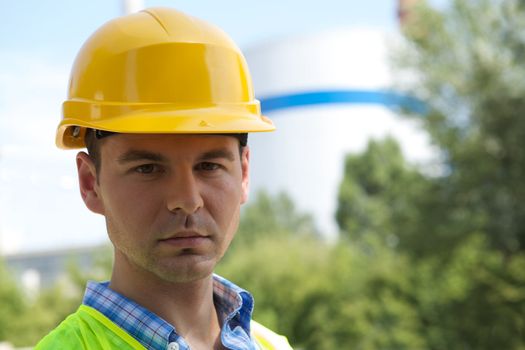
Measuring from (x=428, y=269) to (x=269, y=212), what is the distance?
14.8 metres

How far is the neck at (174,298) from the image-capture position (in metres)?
1.45

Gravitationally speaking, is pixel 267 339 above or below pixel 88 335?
below

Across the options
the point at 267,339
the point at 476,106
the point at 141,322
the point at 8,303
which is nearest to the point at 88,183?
the point at 141,322

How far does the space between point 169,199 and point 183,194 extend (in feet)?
0.09

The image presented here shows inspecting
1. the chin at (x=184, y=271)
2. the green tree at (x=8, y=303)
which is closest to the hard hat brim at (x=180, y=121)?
the chin at (x=184, y=271)

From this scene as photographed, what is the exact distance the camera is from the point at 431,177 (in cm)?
1644

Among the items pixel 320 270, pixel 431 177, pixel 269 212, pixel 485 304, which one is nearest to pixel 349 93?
pixel 269 212

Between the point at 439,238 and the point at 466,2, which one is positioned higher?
the point at 466,2

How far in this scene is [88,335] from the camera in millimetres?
1336

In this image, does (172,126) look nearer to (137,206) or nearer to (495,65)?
(137,206)

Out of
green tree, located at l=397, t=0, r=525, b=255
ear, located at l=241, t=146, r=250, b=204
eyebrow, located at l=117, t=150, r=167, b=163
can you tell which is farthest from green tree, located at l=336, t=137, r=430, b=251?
eyebrow, located at l=117, t=150, r=167, b=163

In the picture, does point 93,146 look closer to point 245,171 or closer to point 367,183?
point 245,171

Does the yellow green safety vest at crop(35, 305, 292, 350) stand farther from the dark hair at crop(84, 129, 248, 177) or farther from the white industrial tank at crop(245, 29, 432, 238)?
the white industrial tank at crop(245, 29, 432, 238)

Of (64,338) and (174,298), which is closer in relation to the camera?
(64,338)
